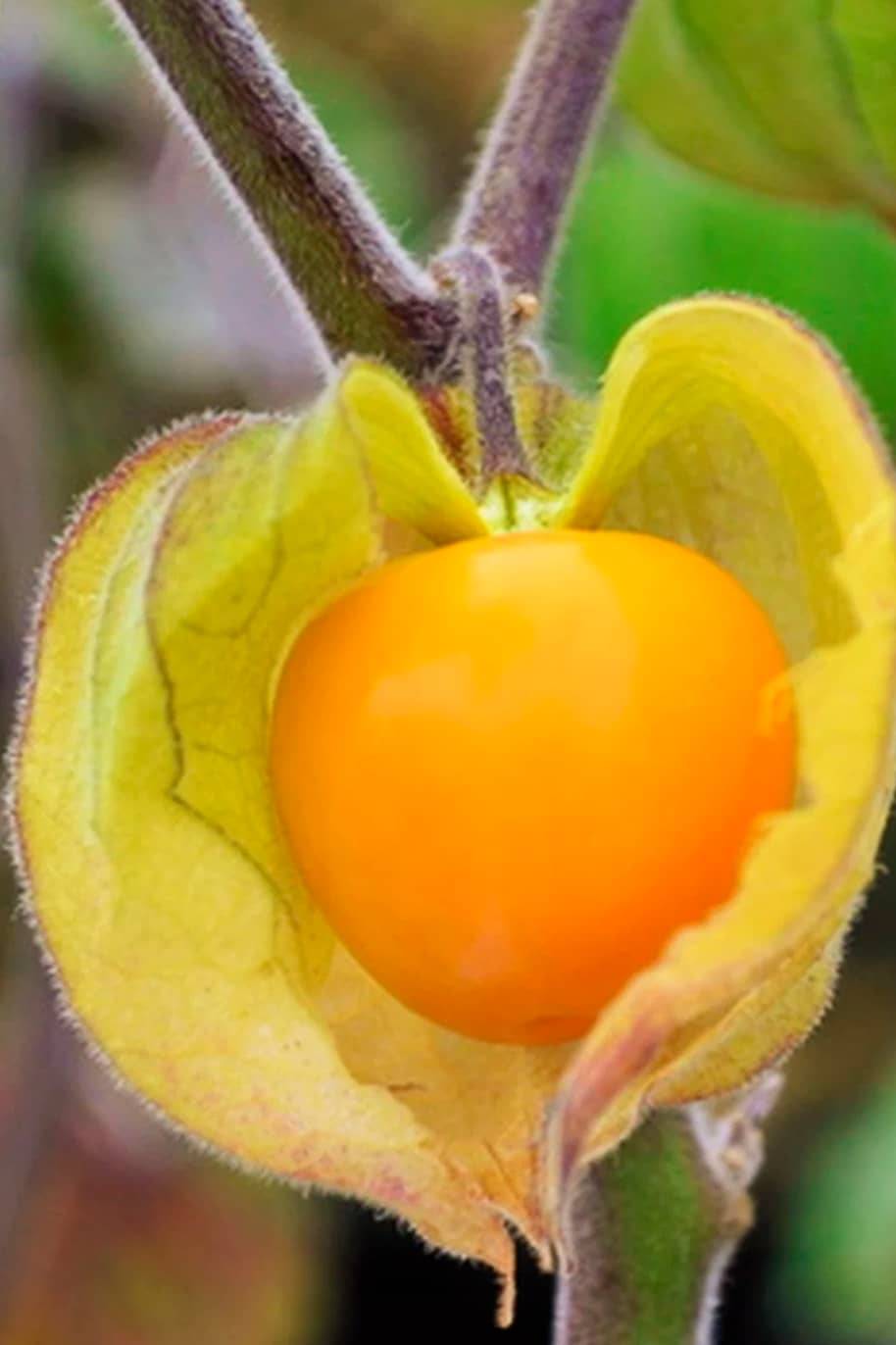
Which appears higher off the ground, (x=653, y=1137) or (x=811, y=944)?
(x=811, y=944)

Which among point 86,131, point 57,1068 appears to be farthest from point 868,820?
point 86,131

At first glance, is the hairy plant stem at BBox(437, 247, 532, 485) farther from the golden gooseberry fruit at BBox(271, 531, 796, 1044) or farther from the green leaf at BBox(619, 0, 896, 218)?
the green leaf at BBox(619, 0, 896, 218)

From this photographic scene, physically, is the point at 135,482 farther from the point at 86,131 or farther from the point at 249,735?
the point at 86,131

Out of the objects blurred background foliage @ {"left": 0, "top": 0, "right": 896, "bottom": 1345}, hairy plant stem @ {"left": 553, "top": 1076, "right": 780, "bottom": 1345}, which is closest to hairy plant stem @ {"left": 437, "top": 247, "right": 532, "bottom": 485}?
hairy plant stem @ {"left": 553, "top": 1076, "right": 780, "bottom": 1345}

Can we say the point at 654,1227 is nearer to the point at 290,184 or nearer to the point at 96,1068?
the point at 290,184

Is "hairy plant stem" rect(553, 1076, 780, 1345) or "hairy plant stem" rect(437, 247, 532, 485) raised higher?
"hairy plant stem" rect(437, 247, 532, 485)

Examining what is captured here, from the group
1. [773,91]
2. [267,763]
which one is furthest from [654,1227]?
[773,91]

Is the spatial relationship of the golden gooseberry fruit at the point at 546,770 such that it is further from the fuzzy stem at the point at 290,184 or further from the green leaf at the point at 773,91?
the green leaf at the point at 773,91
